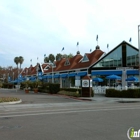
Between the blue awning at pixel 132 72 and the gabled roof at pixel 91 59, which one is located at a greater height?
the gabled roof at pixel 91 59

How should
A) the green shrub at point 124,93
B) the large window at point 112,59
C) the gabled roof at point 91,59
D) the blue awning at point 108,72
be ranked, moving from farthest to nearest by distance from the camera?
the gabled roof at point 91,59
the large window at point 112,59
the blue awning at point 108,72
the green shrub at point 124,93

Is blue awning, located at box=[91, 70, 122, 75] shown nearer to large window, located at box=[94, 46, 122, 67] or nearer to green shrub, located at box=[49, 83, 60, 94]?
large window, located at box=[94, 46, 122, 67]

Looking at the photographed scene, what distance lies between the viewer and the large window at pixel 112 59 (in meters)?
45.8

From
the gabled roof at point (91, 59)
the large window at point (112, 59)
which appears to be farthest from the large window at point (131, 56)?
the gabled roof at point (91, 59)

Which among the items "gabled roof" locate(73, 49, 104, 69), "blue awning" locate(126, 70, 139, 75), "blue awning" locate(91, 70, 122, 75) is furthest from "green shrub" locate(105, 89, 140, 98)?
"gabled roof" locate(73, 49, 104, 69)

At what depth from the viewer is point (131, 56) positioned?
1775 inches

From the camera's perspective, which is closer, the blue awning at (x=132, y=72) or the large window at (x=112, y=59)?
the blue awning at (x=132, y=72)

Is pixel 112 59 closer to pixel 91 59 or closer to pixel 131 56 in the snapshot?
pixel 131 56

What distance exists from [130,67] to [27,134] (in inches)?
1502

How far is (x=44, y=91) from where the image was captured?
143ft

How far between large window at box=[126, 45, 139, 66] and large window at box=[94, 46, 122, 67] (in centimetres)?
134

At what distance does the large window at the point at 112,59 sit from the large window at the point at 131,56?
52.7 inches

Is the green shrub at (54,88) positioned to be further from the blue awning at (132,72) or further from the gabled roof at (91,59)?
the blue awning at (132,72)

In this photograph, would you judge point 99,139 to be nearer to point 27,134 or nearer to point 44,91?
point 27,134
